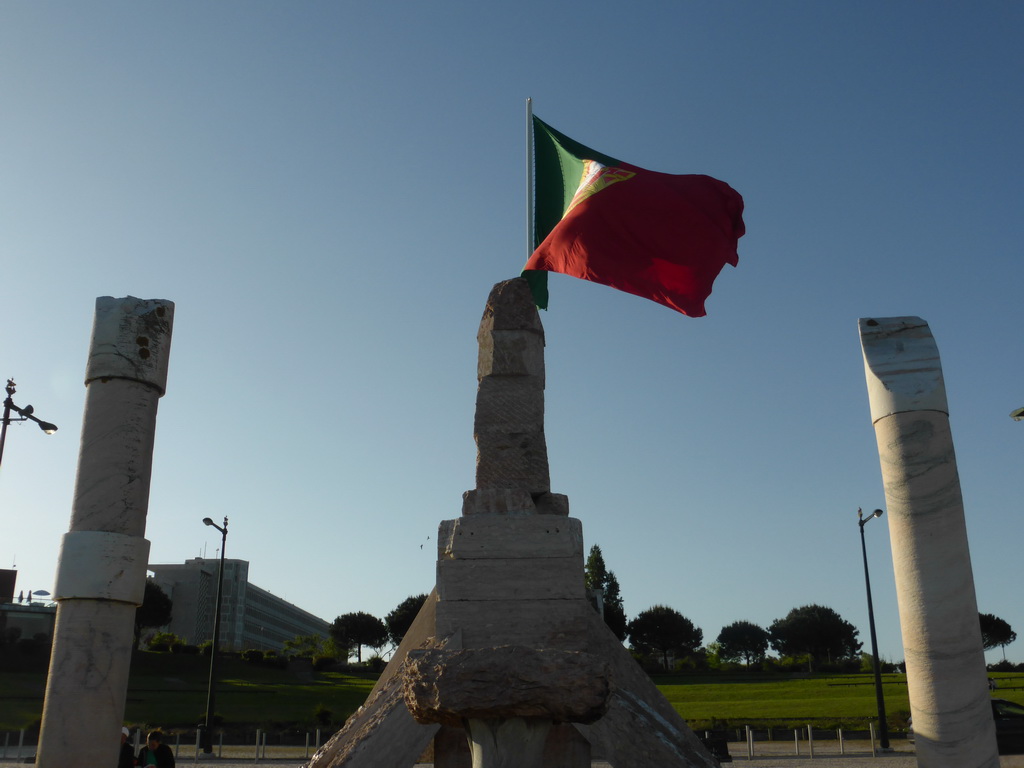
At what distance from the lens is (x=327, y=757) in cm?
759

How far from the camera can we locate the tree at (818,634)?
240 feet

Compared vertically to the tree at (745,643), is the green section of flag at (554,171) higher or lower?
higher

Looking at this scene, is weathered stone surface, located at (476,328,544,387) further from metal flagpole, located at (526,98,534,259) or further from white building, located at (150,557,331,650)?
white building, located at (150,557,331,650)

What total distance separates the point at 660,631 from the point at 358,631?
77.2 ft

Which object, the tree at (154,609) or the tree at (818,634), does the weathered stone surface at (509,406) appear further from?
the tree at (818,634)

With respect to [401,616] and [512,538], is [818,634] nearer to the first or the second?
[401,616]

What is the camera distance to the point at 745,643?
82.9 meters

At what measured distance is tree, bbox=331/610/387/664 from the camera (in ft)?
230

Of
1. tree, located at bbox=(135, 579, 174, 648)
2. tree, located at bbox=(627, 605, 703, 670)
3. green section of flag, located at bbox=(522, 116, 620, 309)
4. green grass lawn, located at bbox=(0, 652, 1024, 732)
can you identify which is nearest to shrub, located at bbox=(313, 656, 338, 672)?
green grass lawn, located at bbox=(0, 652, 1024, 732)

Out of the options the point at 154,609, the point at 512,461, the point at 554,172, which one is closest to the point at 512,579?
the point at 512,461

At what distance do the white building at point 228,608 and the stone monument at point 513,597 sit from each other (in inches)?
2531

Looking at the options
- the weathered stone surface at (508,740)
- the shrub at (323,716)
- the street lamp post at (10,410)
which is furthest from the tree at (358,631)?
the weathered stone surface at (508,740)

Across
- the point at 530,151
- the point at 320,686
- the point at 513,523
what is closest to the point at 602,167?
the point at 530,151

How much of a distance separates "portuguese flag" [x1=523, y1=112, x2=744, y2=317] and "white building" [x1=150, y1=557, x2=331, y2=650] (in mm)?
64094
